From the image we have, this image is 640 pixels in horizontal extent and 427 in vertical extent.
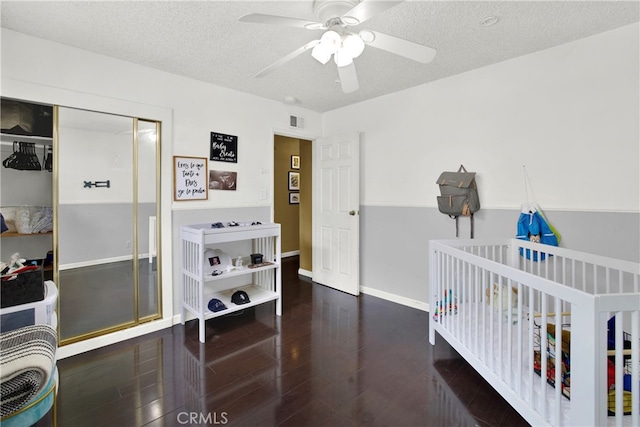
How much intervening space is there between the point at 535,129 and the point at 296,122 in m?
2.52

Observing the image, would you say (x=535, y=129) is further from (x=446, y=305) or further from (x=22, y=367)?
(x=22, y=367)

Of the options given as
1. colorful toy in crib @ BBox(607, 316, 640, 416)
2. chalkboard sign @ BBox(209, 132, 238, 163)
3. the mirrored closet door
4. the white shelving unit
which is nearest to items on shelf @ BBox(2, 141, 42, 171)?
the mirrored closet door

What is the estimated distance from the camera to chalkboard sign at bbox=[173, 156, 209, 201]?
279 cm

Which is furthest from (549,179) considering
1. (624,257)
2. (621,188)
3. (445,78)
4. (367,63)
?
(367,63)

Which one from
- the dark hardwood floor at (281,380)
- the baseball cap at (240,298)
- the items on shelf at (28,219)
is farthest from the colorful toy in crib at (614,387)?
the items on shelf at (28,219)

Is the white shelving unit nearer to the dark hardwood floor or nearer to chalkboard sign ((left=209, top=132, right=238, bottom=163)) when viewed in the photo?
the dark hardwood floor

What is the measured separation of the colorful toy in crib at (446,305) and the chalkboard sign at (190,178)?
238cm

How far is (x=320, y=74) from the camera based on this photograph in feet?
9.14

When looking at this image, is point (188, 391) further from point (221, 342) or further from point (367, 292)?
point (367, 292)

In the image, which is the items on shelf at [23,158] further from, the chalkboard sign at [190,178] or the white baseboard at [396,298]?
the white baseboard at [396,298]

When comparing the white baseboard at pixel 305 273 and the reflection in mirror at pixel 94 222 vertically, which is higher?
the reflection in mirror at pixel 94 222

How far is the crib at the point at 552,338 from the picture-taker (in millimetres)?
1094

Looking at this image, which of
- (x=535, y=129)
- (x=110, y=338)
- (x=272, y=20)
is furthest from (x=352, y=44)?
(x=110, y=338)

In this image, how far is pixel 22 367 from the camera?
1162mm
